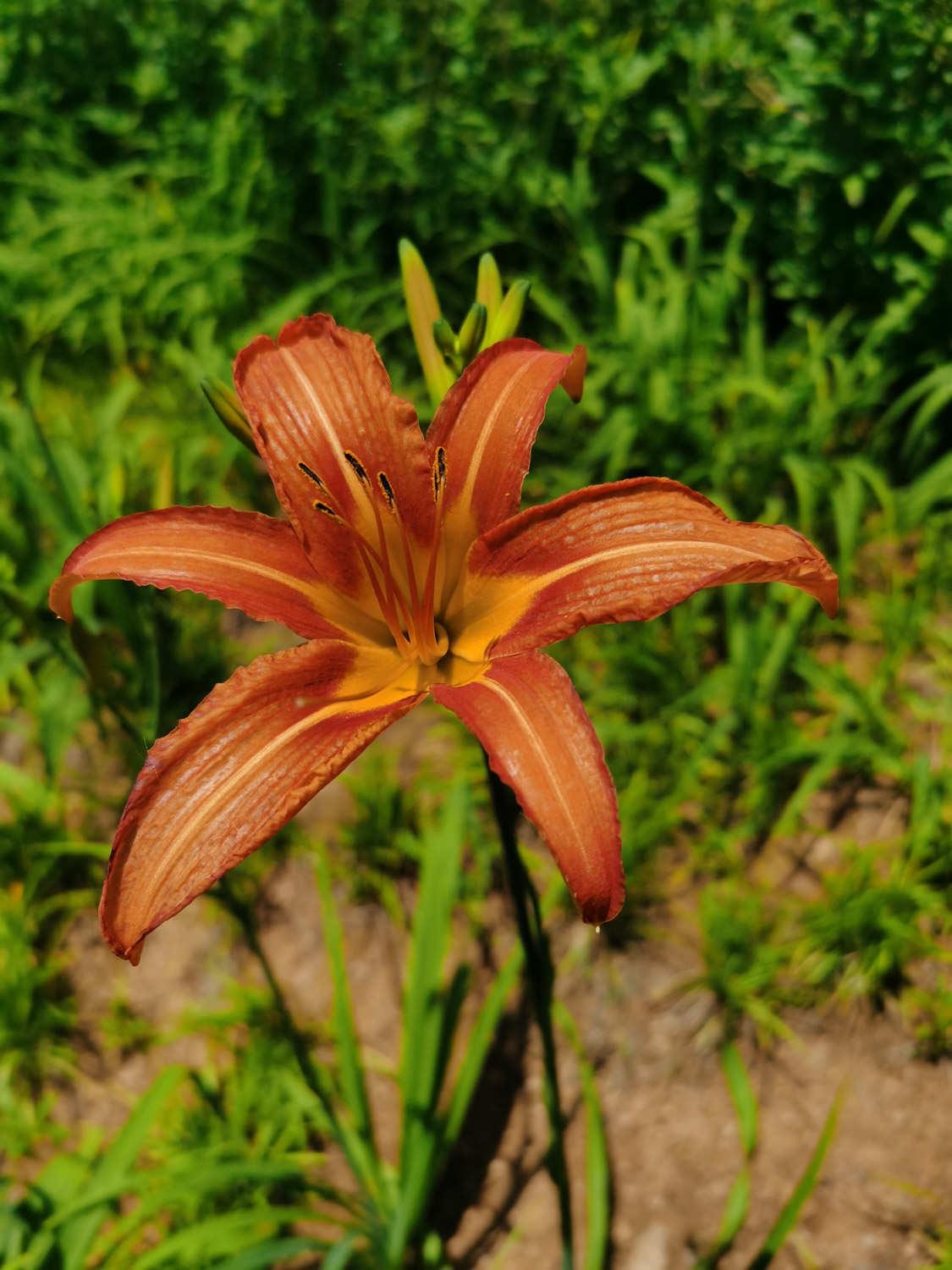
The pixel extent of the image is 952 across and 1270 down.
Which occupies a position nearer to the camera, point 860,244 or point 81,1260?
point 81,1260

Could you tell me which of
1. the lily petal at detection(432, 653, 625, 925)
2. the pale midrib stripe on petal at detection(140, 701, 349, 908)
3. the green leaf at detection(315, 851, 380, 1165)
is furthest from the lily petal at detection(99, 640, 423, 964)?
the green leaf at detection(315, 851, 380, 1165)

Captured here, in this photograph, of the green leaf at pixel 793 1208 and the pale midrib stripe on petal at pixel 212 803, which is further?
the green leaf at pixel 793 1208

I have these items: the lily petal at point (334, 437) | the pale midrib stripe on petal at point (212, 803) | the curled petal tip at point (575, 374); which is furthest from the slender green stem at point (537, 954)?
the curled petal tip at point (575, 374)

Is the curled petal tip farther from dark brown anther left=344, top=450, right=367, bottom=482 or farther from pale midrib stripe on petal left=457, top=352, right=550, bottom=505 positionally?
dark brown anther left=344, top=450, right=367, bottom=482

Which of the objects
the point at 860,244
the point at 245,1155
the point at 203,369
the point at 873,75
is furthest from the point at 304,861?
the point at 873,75

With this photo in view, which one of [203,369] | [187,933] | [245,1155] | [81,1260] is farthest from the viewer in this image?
[203,369]

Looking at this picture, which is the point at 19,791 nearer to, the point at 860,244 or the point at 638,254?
the point at 638,254

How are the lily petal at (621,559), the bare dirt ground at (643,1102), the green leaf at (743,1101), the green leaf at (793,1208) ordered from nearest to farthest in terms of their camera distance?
the lily petal at (621,559) < the green leaf at (793,1208) < the green leaf at (743,1101) < the bare dirt ground at (643,1102)

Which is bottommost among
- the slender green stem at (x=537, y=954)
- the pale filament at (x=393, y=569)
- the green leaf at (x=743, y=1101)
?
the green leaf at (x=743, y=1101)

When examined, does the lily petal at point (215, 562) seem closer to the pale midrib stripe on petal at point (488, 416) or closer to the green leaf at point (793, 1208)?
the pale midrib stripe on petal at point (488, 416)
